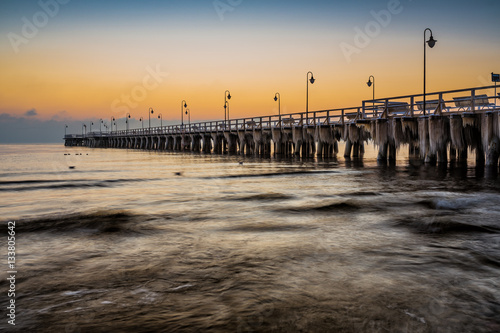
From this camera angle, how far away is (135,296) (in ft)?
14.6

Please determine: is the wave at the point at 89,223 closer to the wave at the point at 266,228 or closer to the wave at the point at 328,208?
→ the wave at the point at 266,228

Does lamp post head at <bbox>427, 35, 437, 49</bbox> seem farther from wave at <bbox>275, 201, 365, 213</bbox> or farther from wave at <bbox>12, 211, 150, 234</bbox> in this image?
wave at <bbox>12, 211, 150, 234</bbox>

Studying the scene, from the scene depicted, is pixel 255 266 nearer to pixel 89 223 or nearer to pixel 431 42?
pixel 89 223

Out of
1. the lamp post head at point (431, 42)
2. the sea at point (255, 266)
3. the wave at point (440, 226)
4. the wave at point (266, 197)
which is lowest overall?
the sea at point (255, 266)

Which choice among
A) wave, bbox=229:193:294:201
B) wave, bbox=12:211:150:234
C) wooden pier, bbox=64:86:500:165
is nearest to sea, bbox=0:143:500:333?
wave, bbox=12:211:150:234

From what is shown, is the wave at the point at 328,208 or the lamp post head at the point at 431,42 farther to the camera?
the lamp post head at the point at 431,42

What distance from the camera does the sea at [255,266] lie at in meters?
3.89

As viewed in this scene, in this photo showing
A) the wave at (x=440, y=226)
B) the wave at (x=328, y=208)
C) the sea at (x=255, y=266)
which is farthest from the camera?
the wave at (x=328, y=208)

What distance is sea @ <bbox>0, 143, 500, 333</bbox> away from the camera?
389 centimetres

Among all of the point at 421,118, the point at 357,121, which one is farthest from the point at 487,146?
the point at 357,121

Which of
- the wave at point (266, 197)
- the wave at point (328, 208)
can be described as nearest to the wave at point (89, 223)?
the wave at point (328, 208)

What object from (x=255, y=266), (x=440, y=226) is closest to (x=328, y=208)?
(x=440, y=226)

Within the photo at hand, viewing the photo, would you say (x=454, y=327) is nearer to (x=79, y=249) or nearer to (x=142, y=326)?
(x=142, y=326)

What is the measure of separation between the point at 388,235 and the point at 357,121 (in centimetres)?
2270
